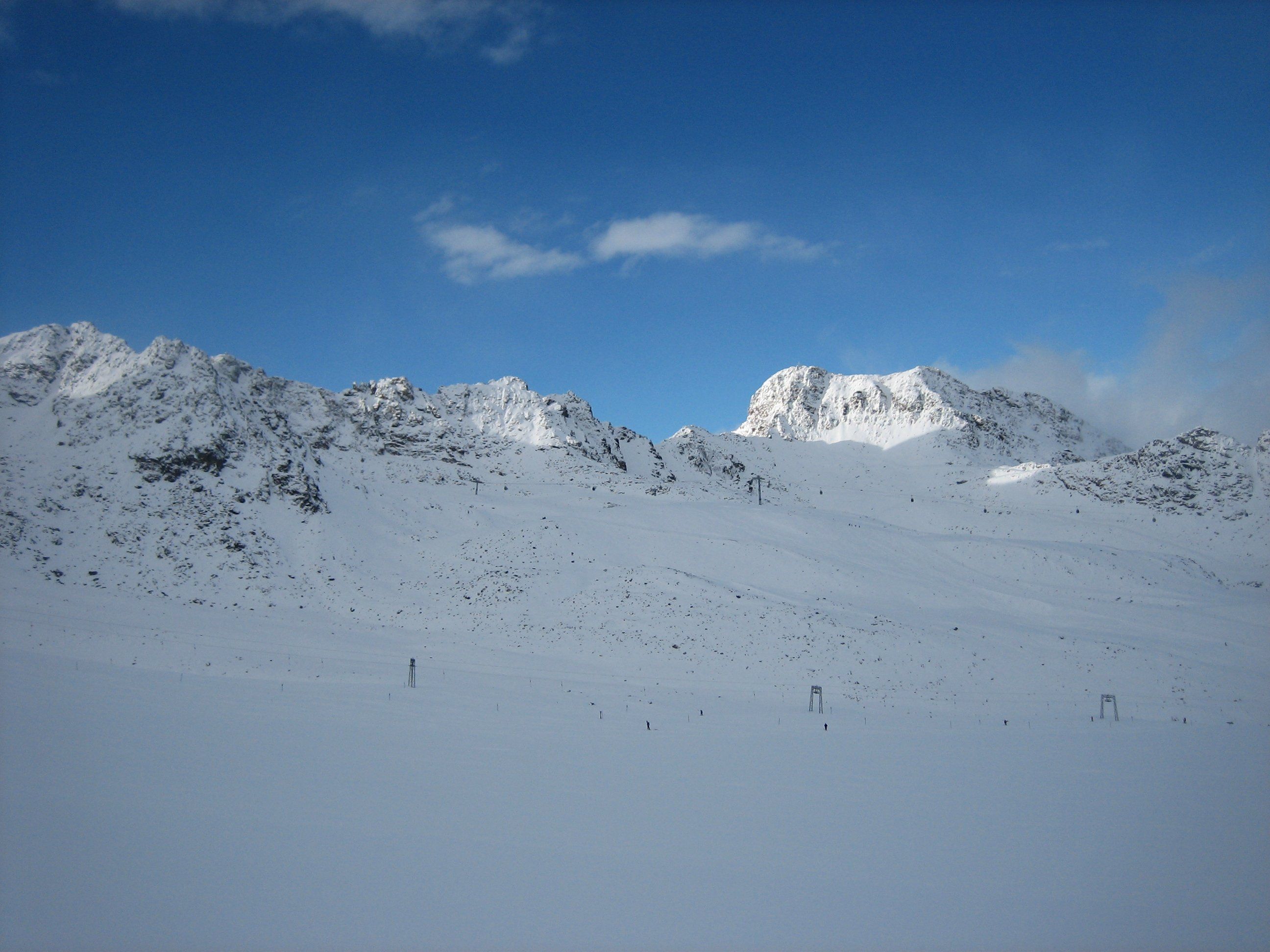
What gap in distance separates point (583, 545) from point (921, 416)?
98.0 metres

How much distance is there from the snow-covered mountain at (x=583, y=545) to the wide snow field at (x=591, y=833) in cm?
1081

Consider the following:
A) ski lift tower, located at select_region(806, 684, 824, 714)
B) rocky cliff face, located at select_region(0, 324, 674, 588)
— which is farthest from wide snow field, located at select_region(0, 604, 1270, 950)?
rocky cliff face, located at select_region(0, 324, 674, 588)

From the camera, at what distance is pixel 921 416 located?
121625 millimetres

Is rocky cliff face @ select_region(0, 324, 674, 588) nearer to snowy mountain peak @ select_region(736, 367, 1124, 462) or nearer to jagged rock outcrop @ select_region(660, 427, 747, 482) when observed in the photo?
jagged rock outcrop @ select_region(660, 427, 747, 482)

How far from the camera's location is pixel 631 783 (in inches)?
482

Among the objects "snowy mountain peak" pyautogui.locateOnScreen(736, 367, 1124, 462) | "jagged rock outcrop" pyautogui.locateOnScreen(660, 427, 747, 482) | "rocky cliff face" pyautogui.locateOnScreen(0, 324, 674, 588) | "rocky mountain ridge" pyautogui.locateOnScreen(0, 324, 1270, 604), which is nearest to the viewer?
"rocky cliff face" pyautogui.locateOnScreen(0, 324, 674, 588)

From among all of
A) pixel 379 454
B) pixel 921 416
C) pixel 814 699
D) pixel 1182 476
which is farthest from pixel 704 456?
pixel 814 699

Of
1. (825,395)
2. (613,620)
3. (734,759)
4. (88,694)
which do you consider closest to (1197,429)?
(825,395)

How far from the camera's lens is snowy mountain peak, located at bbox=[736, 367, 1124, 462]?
4636 inches

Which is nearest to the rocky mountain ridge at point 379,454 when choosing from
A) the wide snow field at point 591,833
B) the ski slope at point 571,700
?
the ski slope at point 571,700

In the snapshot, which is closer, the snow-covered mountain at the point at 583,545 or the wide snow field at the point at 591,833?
the wide snow field at the point at 591,833

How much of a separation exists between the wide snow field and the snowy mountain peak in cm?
10915

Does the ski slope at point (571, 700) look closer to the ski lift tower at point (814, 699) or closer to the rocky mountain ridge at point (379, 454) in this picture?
the rocky mountain ridge at point (379, 454)

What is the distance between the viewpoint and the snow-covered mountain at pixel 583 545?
97.6 ft
